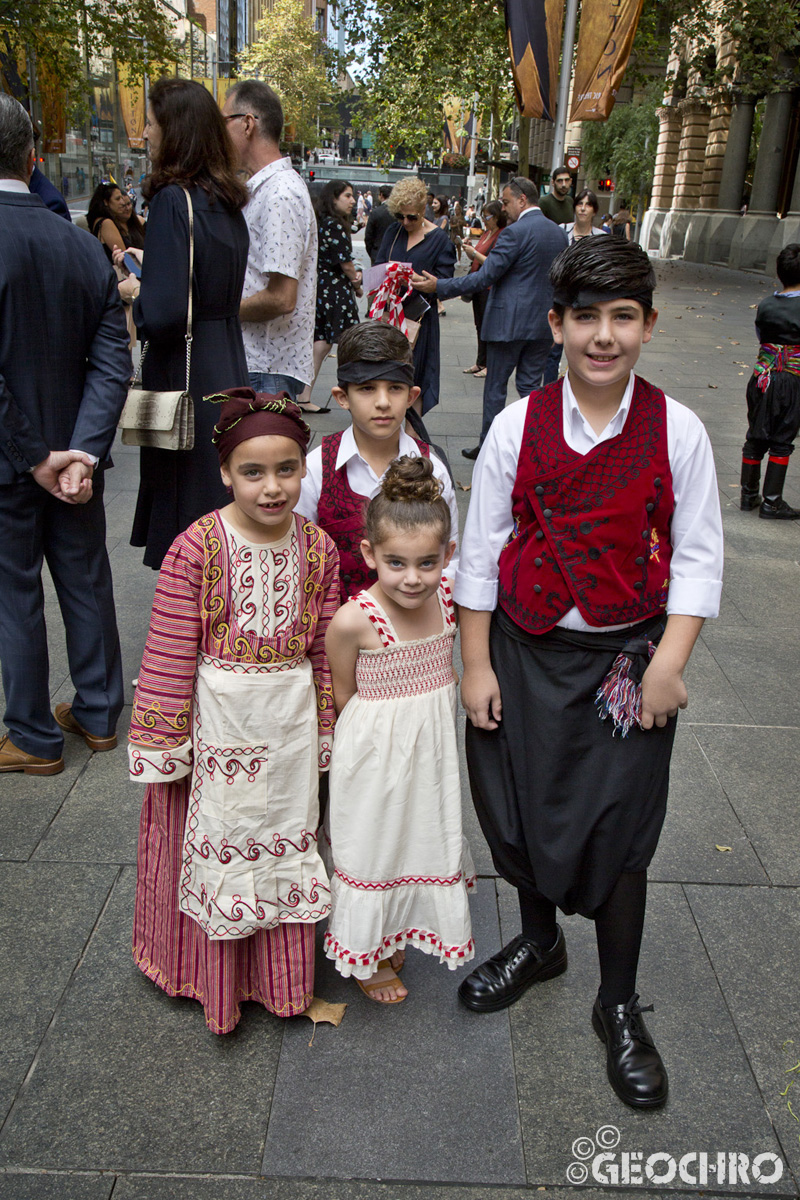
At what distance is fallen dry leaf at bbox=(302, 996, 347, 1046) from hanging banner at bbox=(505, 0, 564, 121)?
12.5m

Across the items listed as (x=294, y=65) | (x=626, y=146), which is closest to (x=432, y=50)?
(x=626, y=146)

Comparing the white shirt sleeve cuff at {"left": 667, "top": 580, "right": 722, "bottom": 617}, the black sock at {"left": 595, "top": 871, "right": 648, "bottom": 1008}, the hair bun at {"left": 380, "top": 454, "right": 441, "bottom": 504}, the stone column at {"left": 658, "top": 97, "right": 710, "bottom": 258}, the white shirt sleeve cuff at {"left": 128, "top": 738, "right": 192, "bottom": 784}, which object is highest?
the stone column at {"left": 658, "top": 97, "right": 710, "bottom": 258}

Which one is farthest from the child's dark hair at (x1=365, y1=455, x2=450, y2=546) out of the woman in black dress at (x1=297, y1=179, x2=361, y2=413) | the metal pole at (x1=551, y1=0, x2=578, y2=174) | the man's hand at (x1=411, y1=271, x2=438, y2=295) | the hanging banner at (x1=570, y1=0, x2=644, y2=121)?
the metal pole at (x1=551, y1=0, x2=578, y2=174)

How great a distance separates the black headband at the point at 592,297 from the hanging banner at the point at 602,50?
11.7 meters

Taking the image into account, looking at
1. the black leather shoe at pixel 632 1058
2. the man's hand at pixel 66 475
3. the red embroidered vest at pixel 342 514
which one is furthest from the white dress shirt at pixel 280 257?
the black leather shoe at pixel 632 1058

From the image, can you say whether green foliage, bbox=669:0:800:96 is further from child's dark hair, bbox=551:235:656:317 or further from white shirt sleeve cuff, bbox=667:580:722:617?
white shirt sleeve cuff, bbox=667:580:722:617

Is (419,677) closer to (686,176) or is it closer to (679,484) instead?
(679,484)

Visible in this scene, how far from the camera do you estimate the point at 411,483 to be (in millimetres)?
2162

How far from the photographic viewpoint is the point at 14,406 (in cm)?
315

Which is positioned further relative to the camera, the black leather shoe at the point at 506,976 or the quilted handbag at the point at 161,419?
the quilted handbag at the point at 161,419

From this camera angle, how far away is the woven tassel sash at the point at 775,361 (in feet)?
21.8

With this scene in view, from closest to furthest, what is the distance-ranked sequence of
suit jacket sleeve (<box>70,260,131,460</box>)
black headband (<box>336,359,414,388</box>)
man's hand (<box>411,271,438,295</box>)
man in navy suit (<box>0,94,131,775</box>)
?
black headband (<box>336,359,414,388</box>) → man in navy suit (<box>0,94,131,775</box>) → suit jacket sleeve (<box>70,260,131,460</box>) → man's hand (<box>411,271,438,295</box>)

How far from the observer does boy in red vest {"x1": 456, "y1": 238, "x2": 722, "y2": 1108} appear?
6.59 ft

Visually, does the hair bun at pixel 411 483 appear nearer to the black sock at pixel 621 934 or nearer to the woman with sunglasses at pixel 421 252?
the black sock at pixel 621 934
